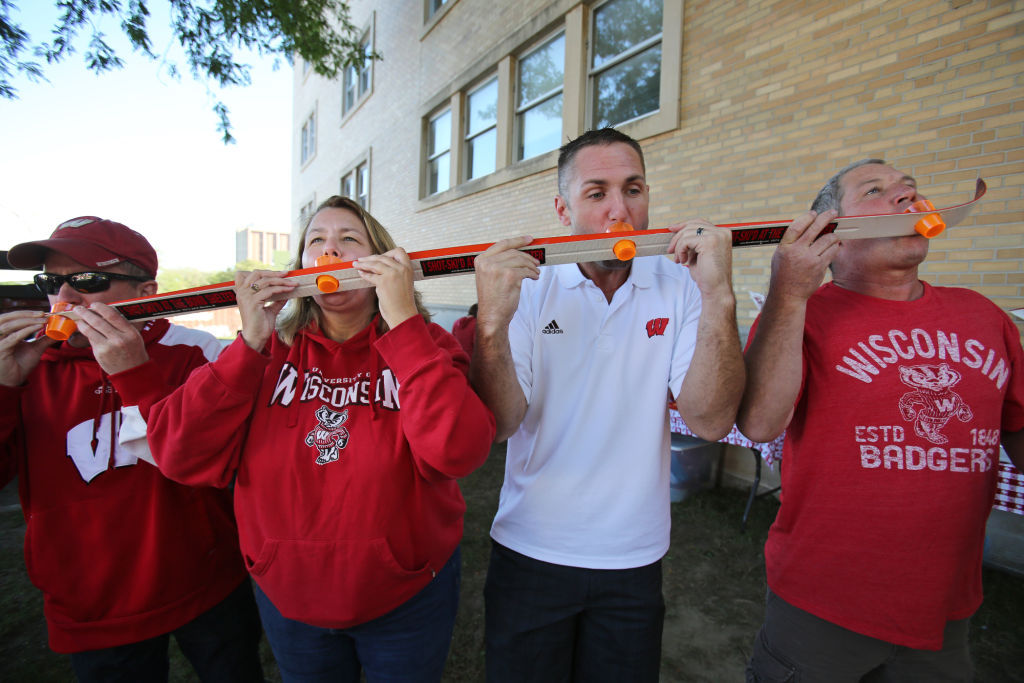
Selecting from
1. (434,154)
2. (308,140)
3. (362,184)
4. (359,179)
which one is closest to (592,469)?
(434,154)

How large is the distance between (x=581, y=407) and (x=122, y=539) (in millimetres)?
1638

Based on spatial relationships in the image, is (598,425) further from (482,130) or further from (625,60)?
(482,130)

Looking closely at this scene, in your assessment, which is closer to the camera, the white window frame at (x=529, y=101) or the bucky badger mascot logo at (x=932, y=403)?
the bucky badger mascot logo at (x=932, y=403)

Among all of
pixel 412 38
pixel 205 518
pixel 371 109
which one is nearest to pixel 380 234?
pixel 205 518

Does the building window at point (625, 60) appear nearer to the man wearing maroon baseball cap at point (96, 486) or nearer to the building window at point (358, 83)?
the man wearing maroon baseball cap at point (96, 486)

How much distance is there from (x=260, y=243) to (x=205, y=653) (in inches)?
2045

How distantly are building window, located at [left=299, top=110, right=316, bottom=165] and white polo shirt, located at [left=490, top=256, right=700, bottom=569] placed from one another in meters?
20.7

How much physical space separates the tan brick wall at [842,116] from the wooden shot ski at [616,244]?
3098 millimetres

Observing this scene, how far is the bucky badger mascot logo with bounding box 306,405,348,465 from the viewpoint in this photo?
1.42 meters

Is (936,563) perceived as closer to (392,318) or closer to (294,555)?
(392,318)

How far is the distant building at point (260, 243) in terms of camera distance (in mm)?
46156

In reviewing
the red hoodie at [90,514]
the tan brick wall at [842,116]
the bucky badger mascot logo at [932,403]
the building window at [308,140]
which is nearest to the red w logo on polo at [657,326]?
the bucky badger mascot logo at [932,403]

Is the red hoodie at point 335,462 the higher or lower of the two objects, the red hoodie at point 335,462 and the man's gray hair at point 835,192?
the lower

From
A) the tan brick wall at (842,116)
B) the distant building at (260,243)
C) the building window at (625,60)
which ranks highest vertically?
the distant building at (260,243)
